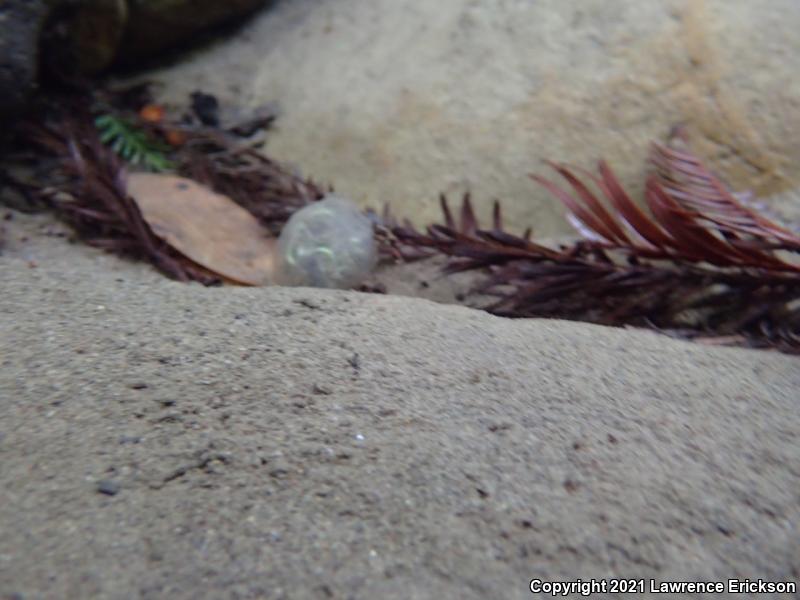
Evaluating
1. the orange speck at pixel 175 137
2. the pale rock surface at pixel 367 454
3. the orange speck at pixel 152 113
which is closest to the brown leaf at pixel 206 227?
the orange speck at pixel 175 137

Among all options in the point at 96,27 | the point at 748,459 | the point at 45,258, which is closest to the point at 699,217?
the point at 748,459

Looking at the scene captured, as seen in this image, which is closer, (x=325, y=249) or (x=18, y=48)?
(x=325, y=249)

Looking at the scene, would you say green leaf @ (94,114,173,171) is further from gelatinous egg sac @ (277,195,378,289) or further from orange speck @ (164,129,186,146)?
gelatinous egg sac @ (277,195,378,289)

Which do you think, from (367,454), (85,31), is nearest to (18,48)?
(85,31)

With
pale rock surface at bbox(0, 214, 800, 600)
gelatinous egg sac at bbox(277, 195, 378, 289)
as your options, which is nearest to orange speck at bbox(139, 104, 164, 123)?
gelatinous egg sac at bbox(277, 195, 378, 289)

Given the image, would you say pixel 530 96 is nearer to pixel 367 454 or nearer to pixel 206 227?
pixel 206 227

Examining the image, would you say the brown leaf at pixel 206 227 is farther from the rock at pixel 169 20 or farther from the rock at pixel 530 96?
the rock at pixel 169 20

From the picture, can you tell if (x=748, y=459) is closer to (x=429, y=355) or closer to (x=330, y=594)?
(x=429, y=355)

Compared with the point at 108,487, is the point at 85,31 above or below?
above
